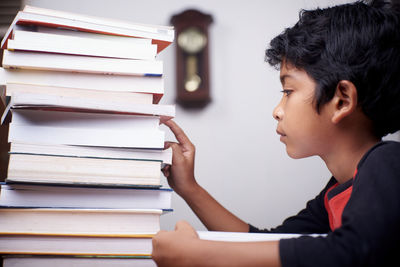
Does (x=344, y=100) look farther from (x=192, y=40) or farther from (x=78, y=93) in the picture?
(x=192, y=40)

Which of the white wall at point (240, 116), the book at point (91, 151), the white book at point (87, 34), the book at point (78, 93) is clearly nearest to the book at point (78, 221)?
the book at point (91, 151)

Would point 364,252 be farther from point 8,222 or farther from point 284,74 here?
point 8,222

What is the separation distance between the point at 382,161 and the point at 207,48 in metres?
0.96

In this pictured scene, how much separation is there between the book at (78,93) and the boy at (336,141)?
16 centimetres

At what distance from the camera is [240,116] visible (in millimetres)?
1384

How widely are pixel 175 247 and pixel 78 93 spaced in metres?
0.37

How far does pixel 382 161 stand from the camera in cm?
55

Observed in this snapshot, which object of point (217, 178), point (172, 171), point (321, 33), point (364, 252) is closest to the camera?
point (364, 252)

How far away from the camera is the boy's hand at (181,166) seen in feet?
3.02

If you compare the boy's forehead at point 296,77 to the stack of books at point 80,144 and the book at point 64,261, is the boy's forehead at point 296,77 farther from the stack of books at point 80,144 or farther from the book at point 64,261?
the book at point 64,261

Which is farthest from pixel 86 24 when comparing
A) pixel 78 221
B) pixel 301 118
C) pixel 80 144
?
pixel 301 118

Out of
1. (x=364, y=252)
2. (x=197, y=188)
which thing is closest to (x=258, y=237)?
(x=364, y=252)

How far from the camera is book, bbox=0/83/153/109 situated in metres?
0.71

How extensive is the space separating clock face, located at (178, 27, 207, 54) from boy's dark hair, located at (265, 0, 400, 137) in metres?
0.64
